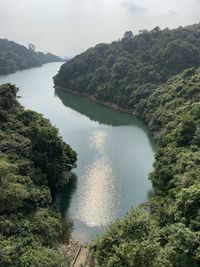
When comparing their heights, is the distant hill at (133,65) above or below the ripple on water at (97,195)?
above

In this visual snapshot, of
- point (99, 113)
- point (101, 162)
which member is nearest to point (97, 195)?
point (101, 162)

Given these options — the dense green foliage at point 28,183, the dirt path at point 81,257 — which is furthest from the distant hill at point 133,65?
the dirt path at point 81,257

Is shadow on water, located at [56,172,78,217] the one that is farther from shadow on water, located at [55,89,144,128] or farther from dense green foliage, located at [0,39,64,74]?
dense green foliage, located at [0,39,64,74]

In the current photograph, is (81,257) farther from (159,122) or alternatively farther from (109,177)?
(159,122)

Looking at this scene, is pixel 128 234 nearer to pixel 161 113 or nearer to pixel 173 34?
pixel 161 113

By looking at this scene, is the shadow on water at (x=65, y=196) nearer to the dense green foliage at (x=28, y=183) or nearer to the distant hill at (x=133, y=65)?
the dense green foliage at (x=28, y=183)

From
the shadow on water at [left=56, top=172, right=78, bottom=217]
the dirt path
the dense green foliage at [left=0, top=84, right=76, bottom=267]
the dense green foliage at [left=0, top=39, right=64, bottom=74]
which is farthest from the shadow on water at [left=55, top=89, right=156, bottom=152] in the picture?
the dense green foliage at [left=0, top=39, right=64, bottom=74]
